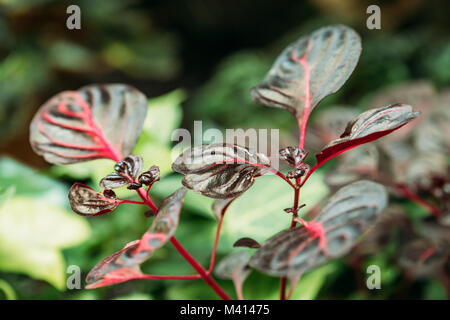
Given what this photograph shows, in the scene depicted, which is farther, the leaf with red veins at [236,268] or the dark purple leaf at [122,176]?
the leaf with red veins at [236,268]

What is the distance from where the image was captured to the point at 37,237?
2.26 feet

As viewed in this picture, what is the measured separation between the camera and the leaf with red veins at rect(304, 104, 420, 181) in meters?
0.34

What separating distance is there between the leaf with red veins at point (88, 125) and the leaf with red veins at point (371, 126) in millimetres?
242

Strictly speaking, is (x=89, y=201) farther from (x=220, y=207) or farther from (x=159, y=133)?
(x=159, y=133)

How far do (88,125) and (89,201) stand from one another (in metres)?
0.13

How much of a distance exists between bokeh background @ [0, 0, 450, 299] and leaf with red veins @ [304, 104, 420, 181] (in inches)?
12.7

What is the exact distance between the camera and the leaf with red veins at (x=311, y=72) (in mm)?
435

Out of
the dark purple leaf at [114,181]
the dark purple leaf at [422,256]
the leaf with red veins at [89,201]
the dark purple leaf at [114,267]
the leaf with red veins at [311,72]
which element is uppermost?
the leaf with red veins at [311,72]

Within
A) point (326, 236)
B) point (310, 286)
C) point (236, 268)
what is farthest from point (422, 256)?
point (326, 236)

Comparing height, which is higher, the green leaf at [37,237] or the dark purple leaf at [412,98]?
the dark purple leaf at [412,98]

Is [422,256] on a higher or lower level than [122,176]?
lower

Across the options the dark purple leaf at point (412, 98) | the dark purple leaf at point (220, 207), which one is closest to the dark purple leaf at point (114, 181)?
the dark purple leaf at point (220, 207)

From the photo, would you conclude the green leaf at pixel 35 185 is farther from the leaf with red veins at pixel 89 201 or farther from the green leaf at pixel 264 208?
the leaf with red veins at pixel 89 201
